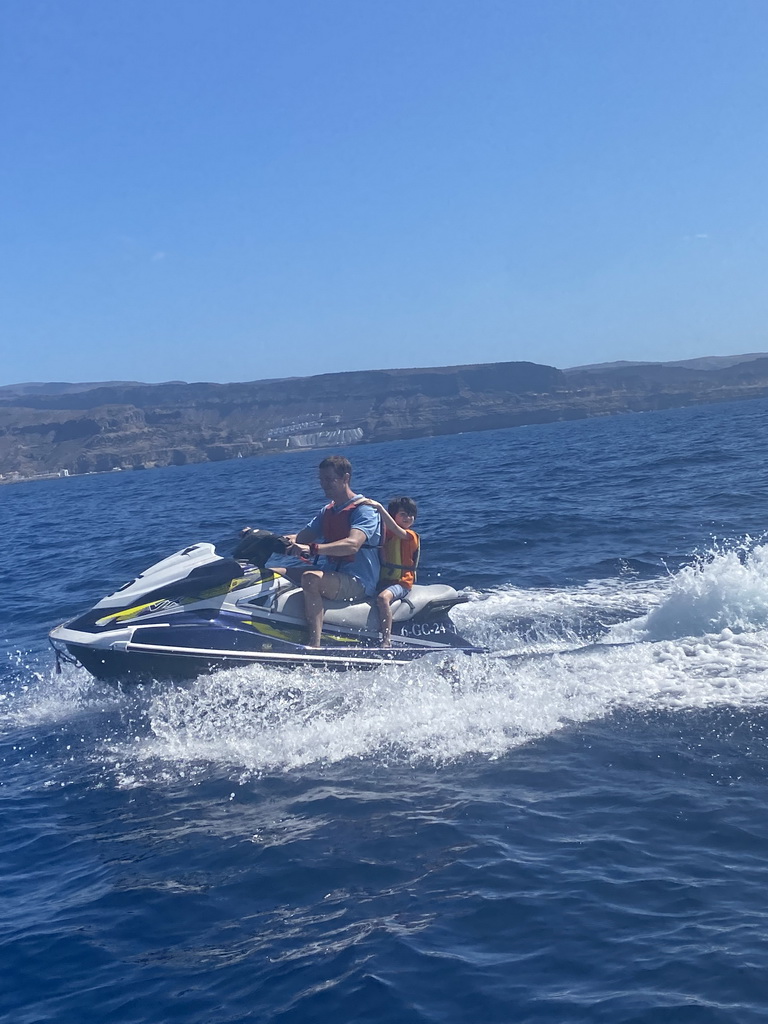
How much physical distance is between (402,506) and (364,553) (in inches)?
24.4

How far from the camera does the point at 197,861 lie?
5633 mm

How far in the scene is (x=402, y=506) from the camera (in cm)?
914

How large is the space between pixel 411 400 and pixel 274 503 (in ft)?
381

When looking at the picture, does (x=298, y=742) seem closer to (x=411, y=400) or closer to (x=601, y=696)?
(x=601, y=696)

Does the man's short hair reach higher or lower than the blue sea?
higher

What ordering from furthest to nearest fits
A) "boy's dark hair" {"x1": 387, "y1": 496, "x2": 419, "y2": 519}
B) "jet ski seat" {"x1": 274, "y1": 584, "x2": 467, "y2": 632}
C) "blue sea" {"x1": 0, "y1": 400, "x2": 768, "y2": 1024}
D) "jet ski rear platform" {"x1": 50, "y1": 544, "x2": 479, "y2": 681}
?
1. "boy's dark hair" {"x1": 387, "y1": 496, "x2": 419, "y2": 519}
2. "jet ski seat" {"x1": 274, "y1": 584, "x2": 467, "y2": 632}
3. "jet ski rear platform" {"x1": 50, "y1": 544, "x2": 479, "y2": 681}
4. "blue sea" {"x1": 0, "y1": 400, "x2": 768, "y2": 1024}

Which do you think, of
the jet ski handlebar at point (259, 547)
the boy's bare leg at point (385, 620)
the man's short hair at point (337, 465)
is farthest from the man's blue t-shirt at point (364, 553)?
the jet ski handlebar at point (259, 547)

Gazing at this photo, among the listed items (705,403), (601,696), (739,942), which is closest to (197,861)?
(739,942)

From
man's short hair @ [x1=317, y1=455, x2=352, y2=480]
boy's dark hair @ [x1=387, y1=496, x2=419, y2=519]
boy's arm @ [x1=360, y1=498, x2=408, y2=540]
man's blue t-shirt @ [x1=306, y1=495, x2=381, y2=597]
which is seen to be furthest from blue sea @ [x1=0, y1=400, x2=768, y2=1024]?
man's short hair @ [x1=317, y1=455, x2=352, y2=480]

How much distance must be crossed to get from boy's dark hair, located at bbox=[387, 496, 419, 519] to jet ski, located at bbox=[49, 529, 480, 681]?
0.92 metres

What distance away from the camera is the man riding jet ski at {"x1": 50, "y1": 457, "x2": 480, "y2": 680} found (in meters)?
7.81

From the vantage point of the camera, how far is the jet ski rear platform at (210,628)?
778 centimetres

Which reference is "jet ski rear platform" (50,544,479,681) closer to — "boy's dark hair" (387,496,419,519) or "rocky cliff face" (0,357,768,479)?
"boy's dark hair" (387,496,419,519)

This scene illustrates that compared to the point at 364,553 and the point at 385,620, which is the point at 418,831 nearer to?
the point at 385,620
